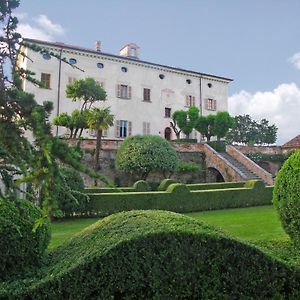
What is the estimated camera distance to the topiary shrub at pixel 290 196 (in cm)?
511

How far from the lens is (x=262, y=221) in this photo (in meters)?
12.1

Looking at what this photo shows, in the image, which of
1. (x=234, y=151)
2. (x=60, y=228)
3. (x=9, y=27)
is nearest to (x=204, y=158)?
(x=234, y=151)

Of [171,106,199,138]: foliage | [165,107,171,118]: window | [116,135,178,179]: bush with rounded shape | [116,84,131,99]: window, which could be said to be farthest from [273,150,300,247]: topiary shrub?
[165,107,171,118]: window

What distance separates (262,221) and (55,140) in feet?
37.3

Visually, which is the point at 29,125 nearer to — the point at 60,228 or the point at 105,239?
the point at 105,239

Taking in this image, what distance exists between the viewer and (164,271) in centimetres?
360

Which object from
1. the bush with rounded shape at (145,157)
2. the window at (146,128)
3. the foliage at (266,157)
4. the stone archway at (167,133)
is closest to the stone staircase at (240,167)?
the foliage at (266,157)

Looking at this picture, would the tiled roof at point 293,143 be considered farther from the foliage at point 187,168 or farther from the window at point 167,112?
the window at point 167,112

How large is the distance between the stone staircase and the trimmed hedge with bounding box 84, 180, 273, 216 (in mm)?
6843

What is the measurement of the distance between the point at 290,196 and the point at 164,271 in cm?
257

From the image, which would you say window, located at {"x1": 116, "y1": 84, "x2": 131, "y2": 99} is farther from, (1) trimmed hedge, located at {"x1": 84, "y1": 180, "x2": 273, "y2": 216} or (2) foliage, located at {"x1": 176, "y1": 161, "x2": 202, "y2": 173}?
(1) trimmed hedge, located at {"x1": 84, "y1": 180, "x2": 273, "y2": 216}

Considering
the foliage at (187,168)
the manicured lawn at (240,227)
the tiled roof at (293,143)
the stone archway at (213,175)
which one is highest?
the tiled roof at (293,143)

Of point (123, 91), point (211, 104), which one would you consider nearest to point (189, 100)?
point (211, 104)

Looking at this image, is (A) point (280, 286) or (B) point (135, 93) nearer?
(A) point (280, 286)
